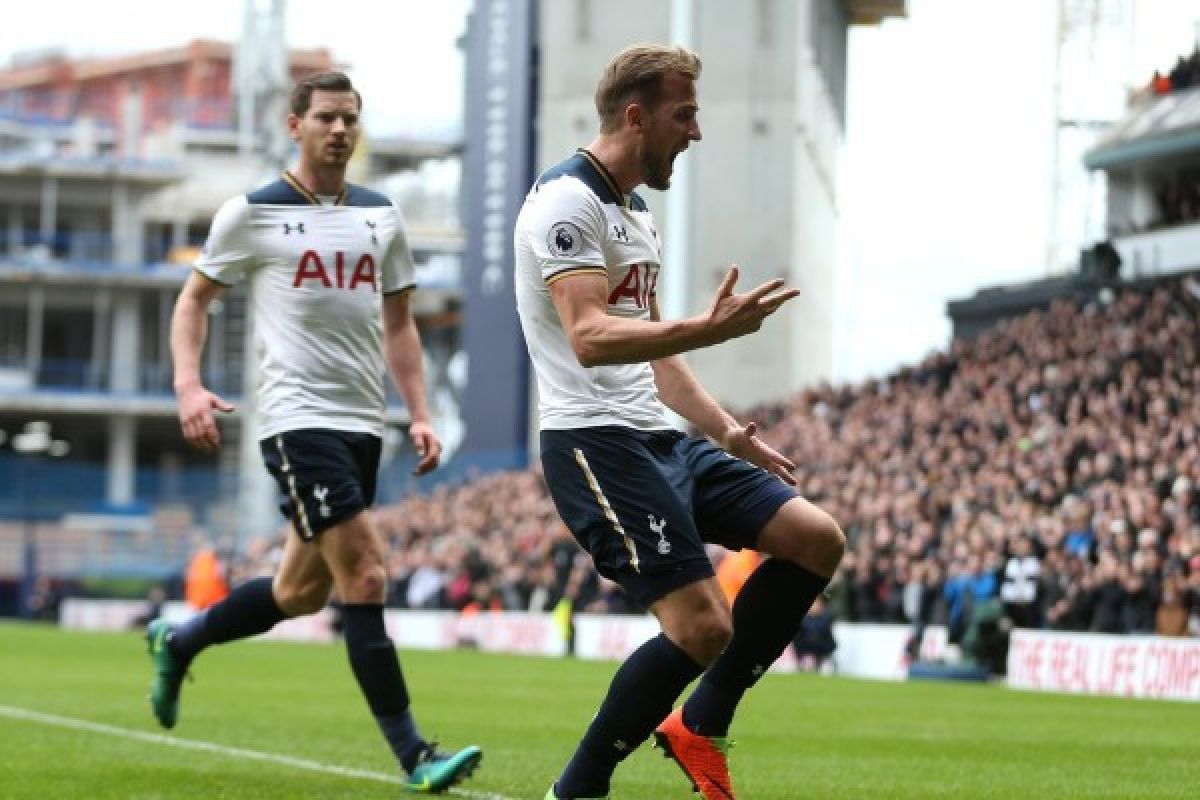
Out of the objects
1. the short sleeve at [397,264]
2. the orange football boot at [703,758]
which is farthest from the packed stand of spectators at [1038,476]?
the orange football boot at [703,758]

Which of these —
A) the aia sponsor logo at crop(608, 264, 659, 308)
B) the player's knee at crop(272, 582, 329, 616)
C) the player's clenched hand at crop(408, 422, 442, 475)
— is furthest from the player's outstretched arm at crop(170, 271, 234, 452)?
the aia sponsor logo at crop(608, 264, 659, 308)

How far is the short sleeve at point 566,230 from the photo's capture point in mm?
6512

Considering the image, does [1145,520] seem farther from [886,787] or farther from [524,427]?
[524,427]

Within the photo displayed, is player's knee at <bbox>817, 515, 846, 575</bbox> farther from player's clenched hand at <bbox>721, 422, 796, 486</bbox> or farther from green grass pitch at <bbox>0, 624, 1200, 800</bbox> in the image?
green grass pitch at <bbox>0, 624, 1200, 800</bbox>

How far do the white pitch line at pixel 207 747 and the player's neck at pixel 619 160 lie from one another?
2.43 m

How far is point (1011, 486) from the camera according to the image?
2686cm

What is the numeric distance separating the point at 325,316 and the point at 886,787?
9.65ft

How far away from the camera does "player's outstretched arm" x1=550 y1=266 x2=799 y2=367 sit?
19.7 ft

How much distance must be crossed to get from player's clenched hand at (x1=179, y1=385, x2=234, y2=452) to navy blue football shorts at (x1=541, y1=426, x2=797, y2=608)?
217cm

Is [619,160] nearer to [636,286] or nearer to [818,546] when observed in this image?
[636,286]

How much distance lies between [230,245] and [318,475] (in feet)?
3.44

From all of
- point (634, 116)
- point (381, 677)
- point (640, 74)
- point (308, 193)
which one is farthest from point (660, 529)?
point (308, 193)

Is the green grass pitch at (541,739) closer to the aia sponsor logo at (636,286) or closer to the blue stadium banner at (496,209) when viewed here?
the aia sponsor logo at (636,286)

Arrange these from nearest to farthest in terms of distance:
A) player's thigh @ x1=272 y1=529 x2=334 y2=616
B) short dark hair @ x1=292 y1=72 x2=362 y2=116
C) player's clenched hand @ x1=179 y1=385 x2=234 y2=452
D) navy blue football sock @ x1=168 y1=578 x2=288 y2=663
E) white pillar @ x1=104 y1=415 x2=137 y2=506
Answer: player's clenched hand @ x1=179 y1=385 x2=234 y2=452 → short dark hair @ x1=292 y1=72 x2=362 y2=116 → player's thigh @ x1=272 y1=529 x2=334 y2=616 → navy blue football sock @ x1=168 y1=578 x2=288 y2=663 → white pillar @ x1=104 y1=415 x2=137 y2=506
